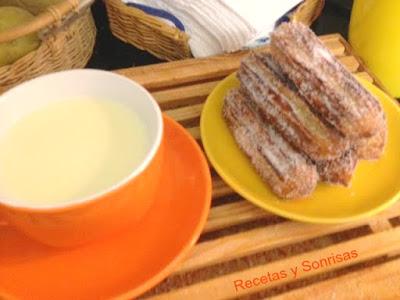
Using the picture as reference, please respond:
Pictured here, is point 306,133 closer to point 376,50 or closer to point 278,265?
point 278,265

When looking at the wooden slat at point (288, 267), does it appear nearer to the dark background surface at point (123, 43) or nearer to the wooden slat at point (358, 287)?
the wooden slat at point (358, 287)

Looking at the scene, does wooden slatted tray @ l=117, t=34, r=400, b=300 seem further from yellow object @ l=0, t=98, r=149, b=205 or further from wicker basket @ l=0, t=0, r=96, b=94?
wicker basket @ l=0, t=0, r=96, b=94

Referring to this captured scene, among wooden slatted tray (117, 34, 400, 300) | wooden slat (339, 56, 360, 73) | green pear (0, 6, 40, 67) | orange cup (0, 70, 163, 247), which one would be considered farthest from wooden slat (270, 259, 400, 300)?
green pear (0, 6, 40, 67)

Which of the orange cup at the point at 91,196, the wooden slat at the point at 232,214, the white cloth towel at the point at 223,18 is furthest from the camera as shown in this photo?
the white cloth towel at the point at 223,18

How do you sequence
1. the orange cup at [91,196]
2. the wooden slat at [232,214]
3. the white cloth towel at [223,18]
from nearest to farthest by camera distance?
the orange cup at [91,196], the wooden slat at [232,214], the white cloth towel at [223,18]

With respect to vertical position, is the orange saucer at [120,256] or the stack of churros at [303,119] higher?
the stack of churros at [303,119]

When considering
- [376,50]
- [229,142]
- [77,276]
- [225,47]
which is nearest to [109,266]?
[77,276]

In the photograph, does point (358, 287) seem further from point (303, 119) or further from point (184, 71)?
point (184, 71)

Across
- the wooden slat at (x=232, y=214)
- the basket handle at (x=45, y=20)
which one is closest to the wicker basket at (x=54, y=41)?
the basket handle at (x=45, y=20)
